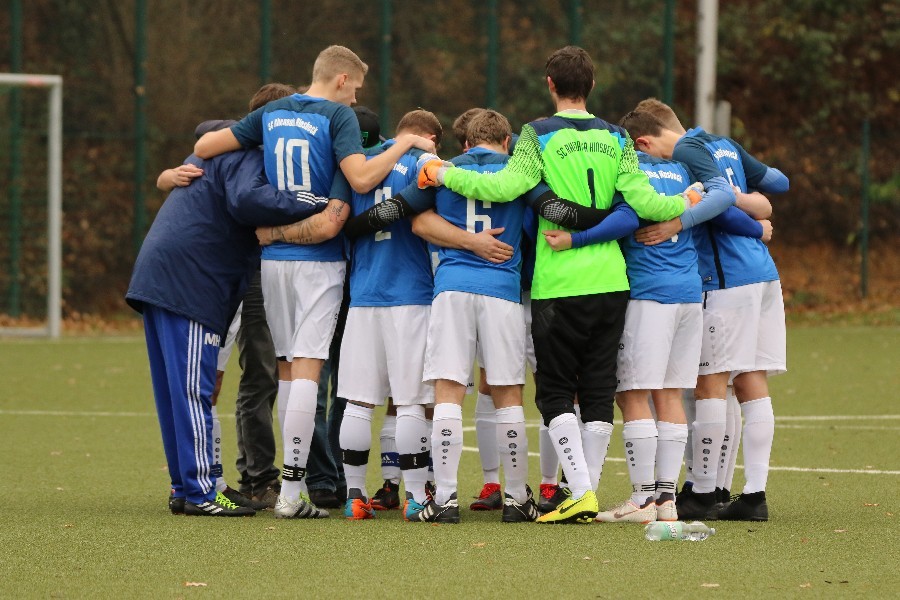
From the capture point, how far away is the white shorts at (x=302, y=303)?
289 inches

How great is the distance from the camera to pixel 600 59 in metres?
22.7

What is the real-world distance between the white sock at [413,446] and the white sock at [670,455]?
1.07m

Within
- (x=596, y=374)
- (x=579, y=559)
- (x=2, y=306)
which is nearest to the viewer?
(x=579, y=559)

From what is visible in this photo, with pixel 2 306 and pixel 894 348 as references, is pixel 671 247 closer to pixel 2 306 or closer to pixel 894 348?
pixel 894 348

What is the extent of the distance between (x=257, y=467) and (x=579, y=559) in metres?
2.45

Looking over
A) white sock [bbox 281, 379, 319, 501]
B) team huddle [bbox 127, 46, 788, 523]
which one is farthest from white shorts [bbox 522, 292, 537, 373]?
white sock [bbox 281, 379, 319, 501]

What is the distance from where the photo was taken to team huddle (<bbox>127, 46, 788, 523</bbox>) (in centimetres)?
709

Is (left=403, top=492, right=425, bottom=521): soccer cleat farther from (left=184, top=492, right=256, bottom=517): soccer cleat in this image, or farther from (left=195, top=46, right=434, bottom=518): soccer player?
(left=184, top=492, right=256, bottom=517): soccer cleat

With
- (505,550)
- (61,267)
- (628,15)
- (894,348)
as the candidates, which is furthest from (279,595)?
(628,15)

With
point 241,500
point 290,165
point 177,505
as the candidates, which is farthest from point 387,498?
point 290,165

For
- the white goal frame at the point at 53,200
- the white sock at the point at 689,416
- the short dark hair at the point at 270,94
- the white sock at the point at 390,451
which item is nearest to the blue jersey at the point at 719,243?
the white sock at the point at 689,416

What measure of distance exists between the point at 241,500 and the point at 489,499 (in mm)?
1186

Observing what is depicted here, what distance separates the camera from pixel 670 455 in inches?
284

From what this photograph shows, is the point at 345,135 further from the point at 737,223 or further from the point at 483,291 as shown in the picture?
the point at 737,223
